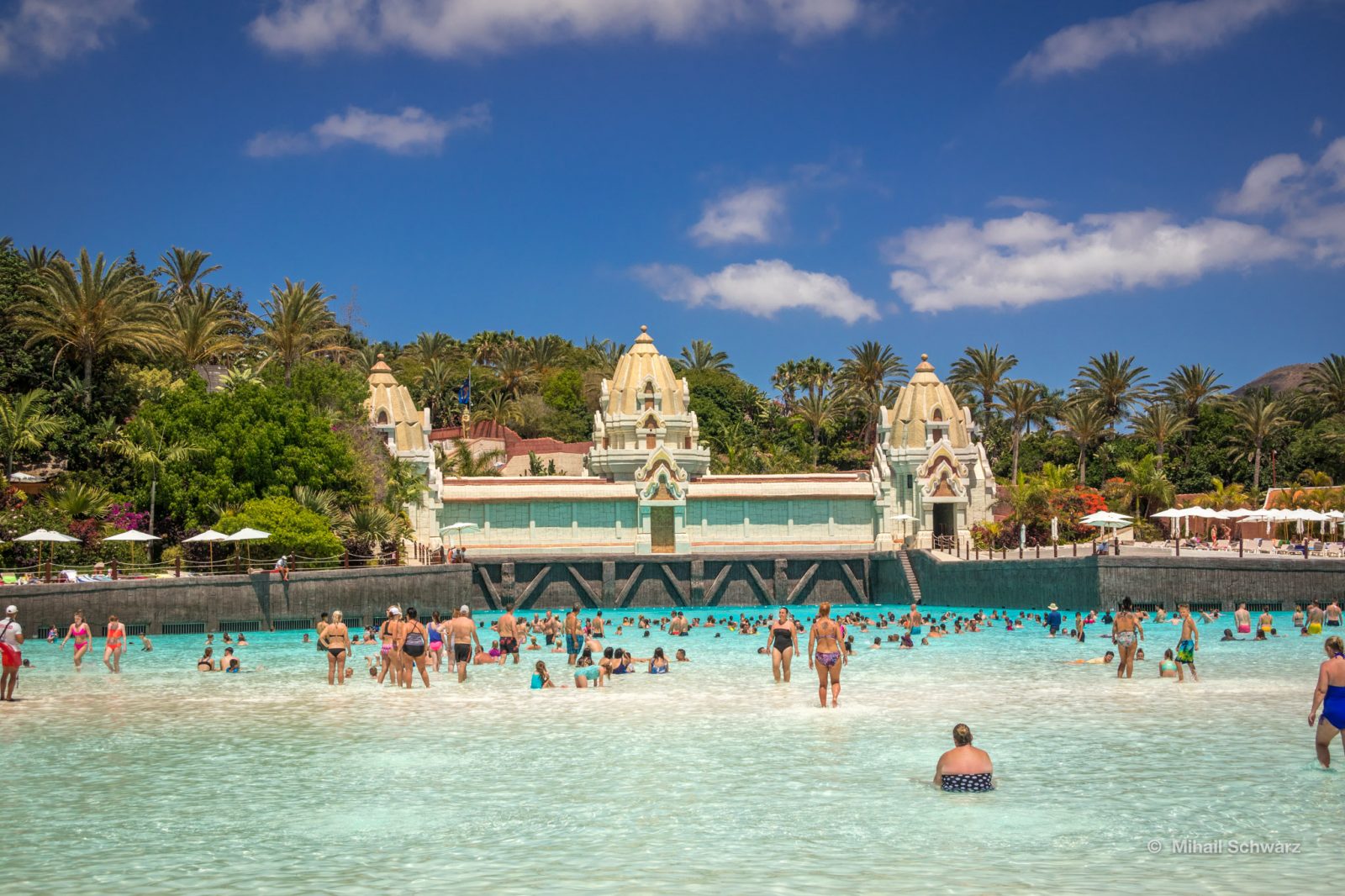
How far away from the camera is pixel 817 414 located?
9719 centimetres

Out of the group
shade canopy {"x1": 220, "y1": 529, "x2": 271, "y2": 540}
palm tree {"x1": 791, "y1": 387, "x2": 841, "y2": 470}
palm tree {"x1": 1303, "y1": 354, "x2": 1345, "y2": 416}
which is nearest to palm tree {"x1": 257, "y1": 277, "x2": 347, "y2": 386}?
shade canopy {"x1": 220, "y1": 529, "x2": 271, "y2": 540}

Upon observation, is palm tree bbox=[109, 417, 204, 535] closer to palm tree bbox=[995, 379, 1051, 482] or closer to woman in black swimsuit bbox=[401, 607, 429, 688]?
woman in black swimsuit bbox=[401, 607, 429, 688]

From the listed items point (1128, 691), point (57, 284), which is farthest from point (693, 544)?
point (1128, 691)

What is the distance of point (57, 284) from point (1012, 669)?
4160 cm

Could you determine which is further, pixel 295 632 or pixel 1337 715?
pixel 295 632

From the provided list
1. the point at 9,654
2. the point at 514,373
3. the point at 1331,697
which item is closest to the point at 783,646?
the point at 1331,697

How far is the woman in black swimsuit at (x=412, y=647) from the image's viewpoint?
26.7 m

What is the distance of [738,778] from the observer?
1717cm

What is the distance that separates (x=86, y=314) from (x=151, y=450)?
901cm

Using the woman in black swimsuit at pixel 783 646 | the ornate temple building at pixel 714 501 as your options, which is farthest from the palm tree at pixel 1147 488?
the woman in black swimsuit at pixel 783 646

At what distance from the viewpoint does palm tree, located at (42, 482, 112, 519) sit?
4653 cm

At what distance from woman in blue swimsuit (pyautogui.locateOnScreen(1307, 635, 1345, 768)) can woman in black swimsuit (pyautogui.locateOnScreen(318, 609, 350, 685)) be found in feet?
61.1

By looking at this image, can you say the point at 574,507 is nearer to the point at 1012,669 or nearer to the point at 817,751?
the point at 1012,669

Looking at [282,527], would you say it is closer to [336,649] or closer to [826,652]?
[336,649]
